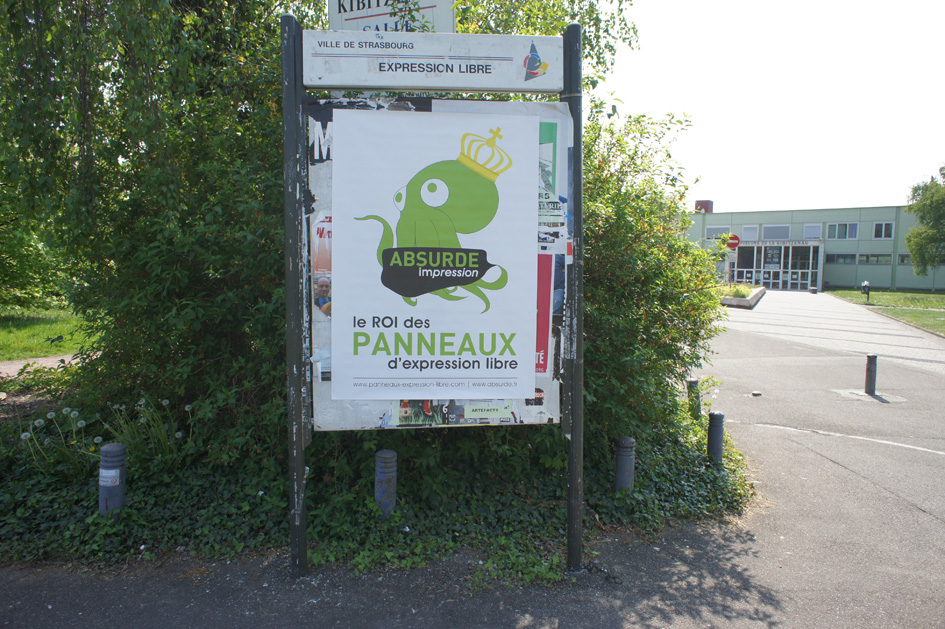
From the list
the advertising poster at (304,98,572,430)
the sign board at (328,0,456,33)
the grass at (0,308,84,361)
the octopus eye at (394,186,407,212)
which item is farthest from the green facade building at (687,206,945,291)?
the octopus eye at (394,186,407,212)

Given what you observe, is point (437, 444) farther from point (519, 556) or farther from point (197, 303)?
point (197, 303)

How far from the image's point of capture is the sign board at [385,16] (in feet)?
18.4

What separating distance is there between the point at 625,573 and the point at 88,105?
5267 millimetres

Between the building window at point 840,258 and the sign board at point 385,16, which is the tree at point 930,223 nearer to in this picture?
the building window at point 840,258

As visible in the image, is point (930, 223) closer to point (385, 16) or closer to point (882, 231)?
point (882, 231)

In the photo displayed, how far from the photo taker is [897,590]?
376 cm

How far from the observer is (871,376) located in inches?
395

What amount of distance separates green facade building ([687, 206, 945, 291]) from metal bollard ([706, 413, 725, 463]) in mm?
51174

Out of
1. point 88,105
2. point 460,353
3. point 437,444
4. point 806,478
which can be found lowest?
point 806,478

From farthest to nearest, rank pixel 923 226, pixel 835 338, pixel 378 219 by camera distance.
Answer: pixel 923 226
pixel 835 338
pixel 378 219

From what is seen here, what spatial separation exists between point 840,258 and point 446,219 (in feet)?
209

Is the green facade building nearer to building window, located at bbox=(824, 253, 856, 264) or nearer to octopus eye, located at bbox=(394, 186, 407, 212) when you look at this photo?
building window, located at bbox=(824, 253, 856, 264)

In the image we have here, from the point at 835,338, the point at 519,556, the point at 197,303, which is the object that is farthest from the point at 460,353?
the point at 835,338

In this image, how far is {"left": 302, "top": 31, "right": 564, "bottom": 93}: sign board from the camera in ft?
11.4
